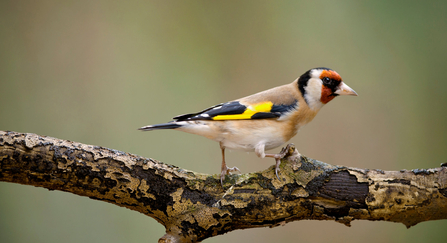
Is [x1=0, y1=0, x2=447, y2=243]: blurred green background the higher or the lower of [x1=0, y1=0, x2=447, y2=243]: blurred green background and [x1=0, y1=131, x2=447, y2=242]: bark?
the higher

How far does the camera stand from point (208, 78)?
298cm

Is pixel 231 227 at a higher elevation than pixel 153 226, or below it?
below

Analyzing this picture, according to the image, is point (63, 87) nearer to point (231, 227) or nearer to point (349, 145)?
point (231, 227)

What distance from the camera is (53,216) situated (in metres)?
2.48

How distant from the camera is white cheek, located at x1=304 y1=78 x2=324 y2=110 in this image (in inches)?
70.2

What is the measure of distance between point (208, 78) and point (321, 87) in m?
1.40

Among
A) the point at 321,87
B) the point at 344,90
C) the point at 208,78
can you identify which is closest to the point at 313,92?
the point at 321,87

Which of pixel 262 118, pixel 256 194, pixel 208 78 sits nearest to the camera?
pixel 256 194

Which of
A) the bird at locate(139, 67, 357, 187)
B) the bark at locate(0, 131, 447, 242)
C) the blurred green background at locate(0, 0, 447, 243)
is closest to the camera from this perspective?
the bark at locate(0, 131, 447, 242)

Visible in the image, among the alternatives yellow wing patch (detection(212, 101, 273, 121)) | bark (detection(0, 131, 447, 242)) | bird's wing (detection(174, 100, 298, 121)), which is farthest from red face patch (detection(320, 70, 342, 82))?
bark (detection(0, 131, 447, 242))

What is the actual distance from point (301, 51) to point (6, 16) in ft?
8.03

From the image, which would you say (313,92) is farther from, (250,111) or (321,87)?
(250,111)

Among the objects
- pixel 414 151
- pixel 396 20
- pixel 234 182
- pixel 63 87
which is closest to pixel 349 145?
pixel 414 151

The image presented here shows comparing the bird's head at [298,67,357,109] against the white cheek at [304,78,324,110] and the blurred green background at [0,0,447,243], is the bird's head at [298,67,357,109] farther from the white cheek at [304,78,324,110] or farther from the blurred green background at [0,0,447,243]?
the blurred green background at [0,0,447,243]
